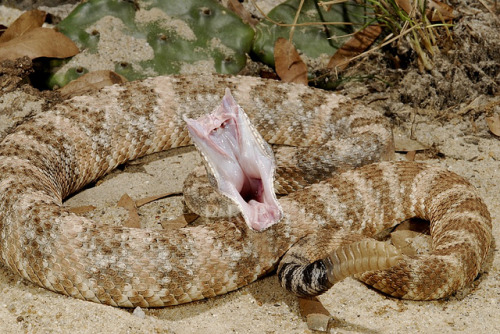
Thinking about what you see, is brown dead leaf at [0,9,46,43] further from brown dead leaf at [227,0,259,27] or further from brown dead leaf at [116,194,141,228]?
brown dead leaf at [116,194,141,228]

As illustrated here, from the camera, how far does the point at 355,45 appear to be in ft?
23.1

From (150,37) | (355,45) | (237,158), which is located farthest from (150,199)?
(355,45)

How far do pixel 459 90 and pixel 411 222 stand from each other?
70.4 inches

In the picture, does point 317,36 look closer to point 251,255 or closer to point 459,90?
point 459,90

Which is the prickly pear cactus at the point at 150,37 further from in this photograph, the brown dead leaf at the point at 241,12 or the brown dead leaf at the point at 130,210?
the brown dead leaf at the point at 130,210

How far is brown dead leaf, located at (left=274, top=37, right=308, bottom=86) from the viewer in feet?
22.6

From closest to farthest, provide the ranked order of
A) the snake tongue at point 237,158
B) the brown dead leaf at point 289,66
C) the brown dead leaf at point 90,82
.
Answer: the snake tongue at point 237,158 → the brown dead leaf at point 90,82 → the brown dead leaf at point 289,66

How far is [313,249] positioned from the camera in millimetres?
4715

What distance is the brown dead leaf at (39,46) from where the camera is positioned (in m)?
6.39

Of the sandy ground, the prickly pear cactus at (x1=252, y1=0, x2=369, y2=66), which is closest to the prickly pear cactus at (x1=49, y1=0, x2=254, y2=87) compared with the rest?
the prickly pear cactus at (x1=252, y1=0, x2=369, y2=66)

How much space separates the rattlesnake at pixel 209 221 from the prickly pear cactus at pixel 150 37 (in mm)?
318

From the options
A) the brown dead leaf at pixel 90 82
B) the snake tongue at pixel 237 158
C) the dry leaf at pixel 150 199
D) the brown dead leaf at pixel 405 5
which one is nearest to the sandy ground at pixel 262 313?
the snake tongue at pixel 237 158

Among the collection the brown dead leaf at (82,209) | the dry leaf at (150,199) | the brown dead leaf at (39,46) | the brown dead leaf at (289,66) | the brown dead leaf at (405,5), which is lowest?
the dry leaf at (150,199)

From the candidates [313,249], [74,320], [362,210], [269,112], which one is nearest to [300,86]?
[269,112]
